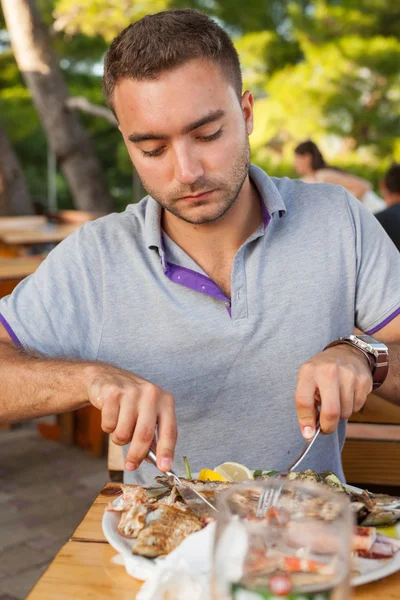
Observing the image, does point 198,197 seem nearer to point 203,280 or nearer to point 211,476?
point 203,280

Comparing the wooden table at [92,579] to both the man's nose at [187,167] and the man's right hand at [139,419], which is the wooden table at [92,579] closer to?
the man's right hand at [139,419]

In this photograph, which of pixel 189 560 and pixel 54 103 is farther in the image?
pixel 54 103

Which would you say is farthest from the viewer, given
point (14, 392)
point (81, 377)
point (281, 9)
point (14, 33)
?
point (281, 9)

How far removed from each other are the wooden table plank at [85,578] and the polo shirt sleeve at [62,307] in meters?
0.58

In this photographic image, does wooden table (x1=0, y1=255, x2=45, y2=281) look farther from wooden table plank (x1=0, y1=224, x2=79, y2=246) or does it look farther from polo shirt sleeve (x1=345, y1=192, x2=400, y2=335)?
polo shirt sleeve (x1=345, y1=192, x2=400, y2=335)

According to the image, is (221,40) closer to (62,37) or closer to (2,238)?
(2,238)

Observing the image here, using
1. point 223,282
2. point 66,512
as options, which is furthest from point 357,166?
point 223,282

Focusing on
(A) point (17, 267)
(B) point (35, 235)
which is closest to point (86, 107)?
(B) point (35, 235)

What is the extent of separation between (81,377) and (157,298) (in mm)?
338

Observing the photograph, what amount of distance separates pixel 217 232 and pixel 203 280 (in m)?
0.12

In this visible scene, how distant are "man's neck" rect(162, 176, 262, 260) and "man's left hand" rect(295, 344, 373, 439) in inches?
18.8

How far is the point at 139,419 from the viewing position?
1.03 metres

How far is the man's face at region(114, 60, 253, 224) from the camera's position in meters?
1.35

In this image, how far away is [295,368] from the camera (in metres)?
1.50
